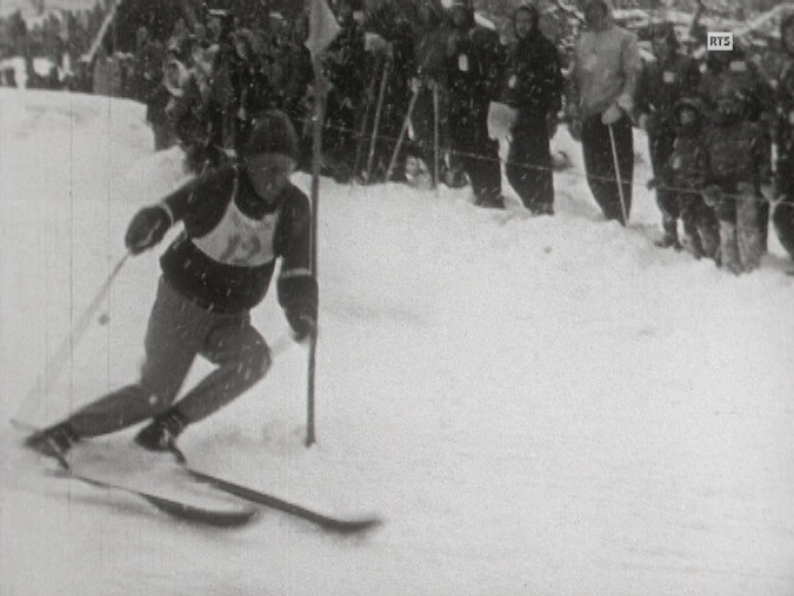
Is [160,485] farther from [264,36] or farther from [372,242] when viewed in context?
[264,36]

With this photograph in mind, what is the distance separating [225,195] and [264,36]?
1.03ft

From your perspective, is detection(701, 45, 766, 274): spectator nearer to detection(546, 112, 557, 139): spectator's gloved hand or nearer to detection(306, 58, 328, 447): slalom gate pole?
detection(546, 112, 557, 139): spectator's gloved hand

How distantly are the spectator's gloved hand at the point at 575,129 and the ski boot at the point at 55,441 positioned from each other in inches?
44.7

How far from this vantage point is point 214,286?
2.37m

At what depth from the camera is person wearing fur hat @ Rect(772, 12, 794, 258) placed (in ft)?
8.55

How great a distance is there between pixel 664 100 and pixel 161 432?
47.6 inches

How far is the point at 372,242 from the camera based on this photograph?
2.48m

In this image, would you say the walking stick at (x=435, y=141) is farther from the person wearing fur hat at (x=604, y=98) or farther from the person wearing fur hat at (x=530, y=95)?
the person wearing fur hat at (x=604, y=98)

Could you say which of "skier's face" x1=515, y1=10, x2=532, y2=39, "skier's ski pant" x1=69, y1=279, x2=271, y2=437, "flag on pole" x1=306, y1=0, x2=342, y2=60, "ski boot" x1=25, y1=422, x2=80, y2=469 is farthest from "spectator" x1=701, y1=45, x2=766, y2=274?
"ski boot" x1=25, y1=422, x2=80, y2=469

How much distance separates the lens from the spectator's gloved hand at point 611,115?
2578 millimetres

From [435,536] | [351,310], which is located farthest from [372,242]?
[435,536]

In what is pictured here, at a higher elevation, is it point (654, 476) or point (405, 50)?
point (405, 50)

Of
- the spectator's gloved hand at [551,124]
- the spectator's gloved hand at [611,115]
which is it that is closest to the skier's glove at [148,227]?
the spectator's gloved hand at [551,124]

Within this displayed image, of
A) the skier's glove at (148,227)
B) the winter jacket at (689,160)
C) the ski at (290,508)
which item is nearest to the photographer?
the skier's glove at (148,227)
